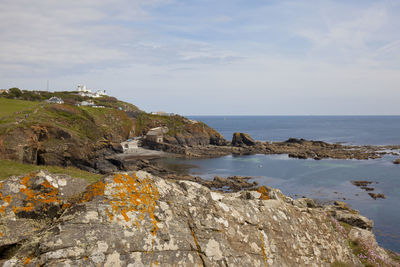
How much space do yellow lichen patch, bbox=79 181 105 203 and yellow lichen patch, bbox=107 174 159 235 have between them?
298 mm

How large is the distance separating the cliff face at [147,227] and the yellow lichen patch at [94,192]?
25 mm

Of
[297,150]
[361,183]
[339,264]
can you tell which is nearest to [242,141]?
[297,150]

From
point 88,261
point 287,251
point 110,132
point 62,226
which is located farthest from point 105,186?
point 110,132

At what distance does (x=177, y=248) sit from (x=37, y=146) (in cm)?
5336

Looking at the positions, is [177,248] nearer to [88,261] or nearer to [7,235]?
[88,261]

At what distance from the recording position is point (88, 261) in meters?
4.95

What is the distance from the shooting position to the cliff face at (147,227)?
17.0 feet

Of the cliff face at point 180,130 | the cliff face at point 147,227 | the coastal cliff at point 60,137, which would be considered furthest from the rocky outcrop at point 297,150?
the cliff face at point 147,227

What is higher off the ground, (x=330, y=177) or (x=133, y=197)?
(x=133, y=197)

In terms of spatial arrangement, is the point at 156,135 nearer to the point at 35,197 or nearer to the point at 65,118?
the point at 65,118

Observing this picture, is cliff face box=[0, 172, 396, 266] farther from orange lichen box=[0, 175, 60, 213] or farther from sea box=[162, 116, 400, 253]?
sea box=[162, 116, 400, 253]

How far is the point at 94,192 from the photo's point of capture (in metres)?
6.25

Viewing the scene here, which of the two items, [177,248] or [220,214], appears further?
[220,214]

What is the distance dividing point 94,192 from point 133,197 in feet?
2.95
